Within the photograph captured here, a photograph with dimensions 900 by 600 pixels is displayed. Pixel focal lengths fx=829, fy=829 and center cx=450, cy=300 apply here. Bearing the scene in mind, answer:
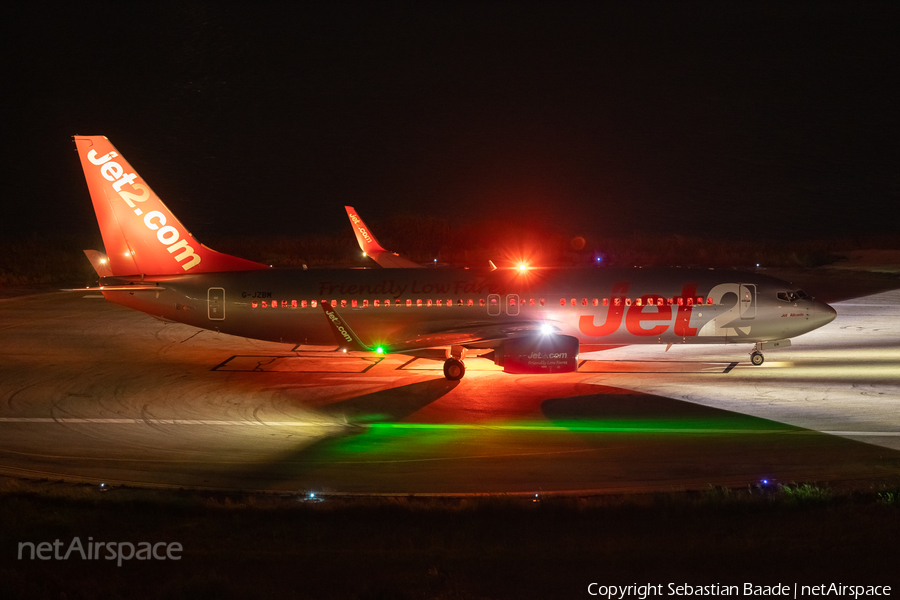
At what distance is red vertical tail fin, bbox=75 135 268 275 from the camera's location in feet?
104

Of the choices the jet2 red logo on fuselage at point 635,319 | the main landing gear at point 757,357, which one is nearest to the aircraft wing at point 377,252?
the jet2 red logo on fuselage at point 635,319

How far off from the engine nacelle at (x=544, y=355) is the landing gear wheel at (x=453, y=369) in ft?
7.28

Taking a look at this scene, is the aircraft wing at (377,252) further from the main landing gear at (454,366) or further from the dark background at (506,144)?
the dark background at (506,144)

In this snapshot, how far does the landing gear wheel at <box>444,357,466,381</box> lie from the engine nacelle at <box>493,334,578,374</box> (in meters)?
2.22

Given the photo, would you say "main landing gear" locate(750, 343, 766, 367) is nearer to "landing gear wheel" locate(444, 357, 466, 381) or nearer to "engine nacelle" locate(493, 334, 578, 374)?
"engine nacelle" locate(493, 334, 578, 374)

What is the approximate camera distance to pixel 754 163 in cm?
Result: 13888

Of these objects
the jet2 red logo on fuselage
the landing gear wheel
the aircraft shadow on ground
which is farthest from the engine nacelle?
the jet2 red logo on fuselage

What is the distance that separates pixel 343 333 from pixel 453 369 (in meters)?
5.38

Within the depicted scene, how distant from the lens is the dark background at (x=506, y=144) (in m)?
118

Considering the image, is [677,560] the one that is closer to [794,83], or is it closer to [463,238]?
[463,238]

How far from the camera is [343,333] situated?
27297 millimetres

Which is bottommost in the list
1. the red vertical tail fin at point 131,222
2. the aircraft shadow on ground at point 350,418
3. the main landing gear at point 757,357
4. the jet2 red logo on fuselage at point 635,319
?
the aircraft shadow on ground at point 350,418

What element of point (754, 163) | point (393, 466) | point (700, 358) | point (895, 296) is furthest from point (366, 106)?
point (393, 466)

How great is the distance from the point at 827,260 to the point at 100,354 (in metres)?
57.3
